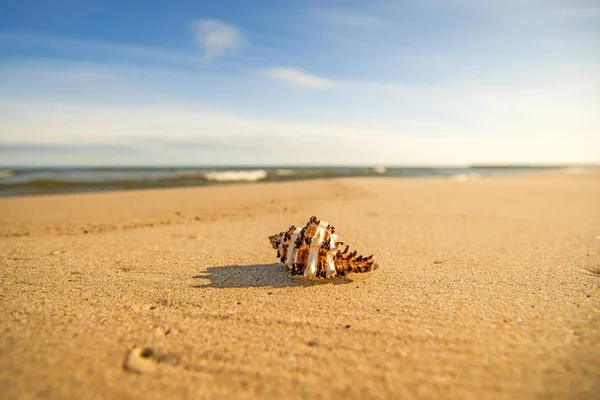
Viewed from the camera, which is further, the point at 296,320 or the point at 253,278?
the point at 253,278

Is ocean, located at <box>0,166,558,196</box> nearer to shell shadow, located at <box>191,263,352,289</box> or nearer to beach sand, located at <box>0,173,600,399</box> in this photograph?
beach sand, located at <box>0,173,600,399</box>

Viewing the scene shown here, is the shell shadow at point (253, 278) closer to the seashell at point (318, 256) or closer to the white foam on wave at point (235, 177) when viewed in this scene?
the seashell at point (318, 256)

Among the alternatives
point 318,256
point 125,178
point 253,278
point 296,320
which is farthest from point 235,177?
point 296,320

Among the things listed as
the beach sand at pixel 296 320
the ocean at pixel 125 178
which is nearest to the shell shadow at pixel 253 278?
the beach sand at pixel 296 320

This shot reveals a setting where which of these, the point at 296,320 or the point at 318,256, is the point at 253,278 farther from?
the point at 296,320

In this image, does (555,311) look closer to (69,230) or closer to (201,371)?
(201,371)

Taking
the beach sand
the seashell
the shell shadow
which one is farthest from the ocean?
the seashell

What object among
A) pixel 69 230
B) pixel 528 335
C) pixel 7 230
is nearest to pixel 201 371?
pixel 528 335
